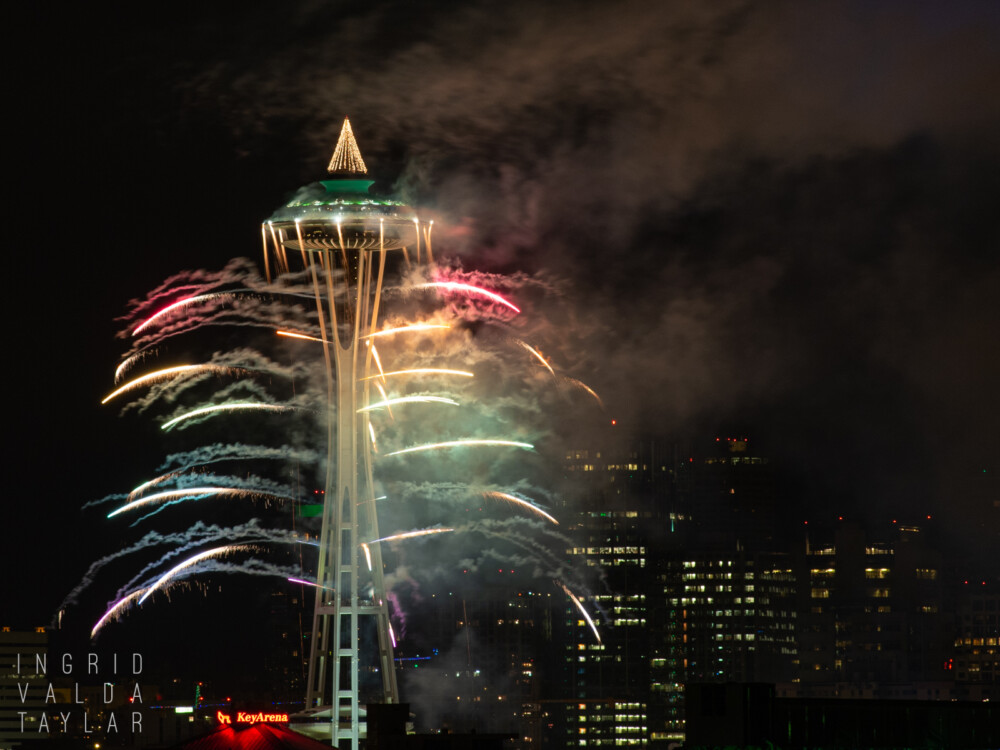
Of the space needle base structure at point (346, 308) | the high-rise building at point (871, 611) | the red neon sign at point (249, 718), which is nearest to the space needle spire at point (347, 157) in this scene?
the space needle base structure at point (346, 308)

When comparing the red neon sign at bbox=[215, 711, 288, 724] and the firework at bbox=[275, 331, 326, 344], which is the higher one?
the firework at bbox=[275, 331, 326, 344]

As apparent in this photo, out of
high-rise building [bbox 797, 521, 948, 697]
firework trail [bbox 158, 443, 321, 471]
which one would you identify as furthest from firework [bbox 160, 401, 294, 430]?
high-rise building [bbox 797, 521, 948, 697]

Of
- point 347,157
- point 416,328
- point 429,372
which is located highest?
point 347,157

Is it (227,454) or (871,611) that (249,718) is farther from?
(871,611)

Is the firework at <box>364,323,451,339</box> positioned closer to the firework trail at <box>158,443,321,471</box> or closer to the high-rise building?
the firework trail at <box>158,443,321,471</box>

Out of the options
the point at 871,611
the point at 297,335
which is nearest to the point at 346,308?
the point at 297,335

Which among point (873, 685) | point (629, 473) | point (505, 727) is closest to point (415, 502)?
point (505, 727)
